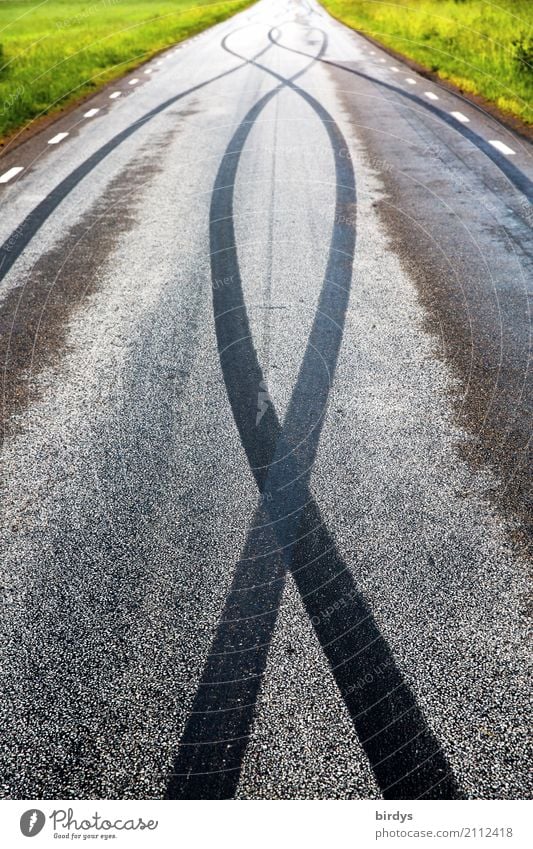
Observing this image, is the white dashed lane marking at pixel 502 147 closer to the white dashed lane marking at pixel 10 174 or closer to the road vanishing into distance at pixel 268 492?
the road vanishing into distance at pixel 268 492

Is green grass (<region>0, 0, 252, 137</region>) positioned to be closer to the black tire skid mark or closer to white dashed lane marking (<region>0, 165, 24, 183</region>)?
white dashed lane marking (<region>0, 165, 24, 183</region>)

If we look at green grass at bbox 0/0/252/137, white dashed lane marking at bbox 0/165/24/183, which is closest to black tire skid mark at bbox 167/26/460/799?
white dashed lane marking at bbox 0/165/24/183

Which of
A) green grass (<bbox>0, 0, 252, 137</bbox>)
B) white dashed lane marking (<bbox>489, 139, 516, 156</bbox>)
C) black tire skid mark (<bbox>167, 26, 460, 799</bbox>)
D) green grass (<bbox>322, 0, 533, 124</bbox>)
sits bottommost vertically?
black tire skid mark (<bbox>167, 26, 460, 799</bbox>)

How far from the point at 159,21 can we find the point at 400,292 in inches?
1227

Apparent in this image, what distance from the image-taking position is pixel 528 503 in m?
3.28

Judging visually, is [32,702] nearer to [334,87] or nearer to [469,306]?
[469,306]

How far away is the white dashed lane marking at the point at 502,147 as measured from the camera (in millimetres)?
9039

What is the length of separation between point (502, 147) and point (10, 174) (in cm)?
657

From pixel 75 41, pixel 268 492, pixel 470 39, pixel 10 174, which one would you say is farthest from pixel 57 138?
pixel 75 41

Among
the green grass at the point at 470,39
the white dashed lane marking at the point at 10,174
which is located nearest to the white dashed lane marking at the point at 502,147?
the green grass at the point at 470,39

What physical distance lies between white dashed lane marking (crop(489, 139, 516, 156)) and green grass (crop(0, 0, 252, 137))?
7881mm

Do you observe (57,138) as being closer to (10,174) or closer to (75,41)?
(10,174)

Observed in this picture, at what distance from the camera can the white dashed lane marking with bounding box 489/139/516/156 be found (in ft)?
29.7

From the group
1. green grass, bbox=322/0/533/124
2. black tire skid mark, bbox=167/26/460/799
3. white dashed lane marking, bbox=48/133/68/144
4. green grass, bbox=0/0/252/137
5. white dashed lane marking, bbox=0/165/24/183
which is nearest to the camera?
black tire skid mark, bbox=167/26/460/799
